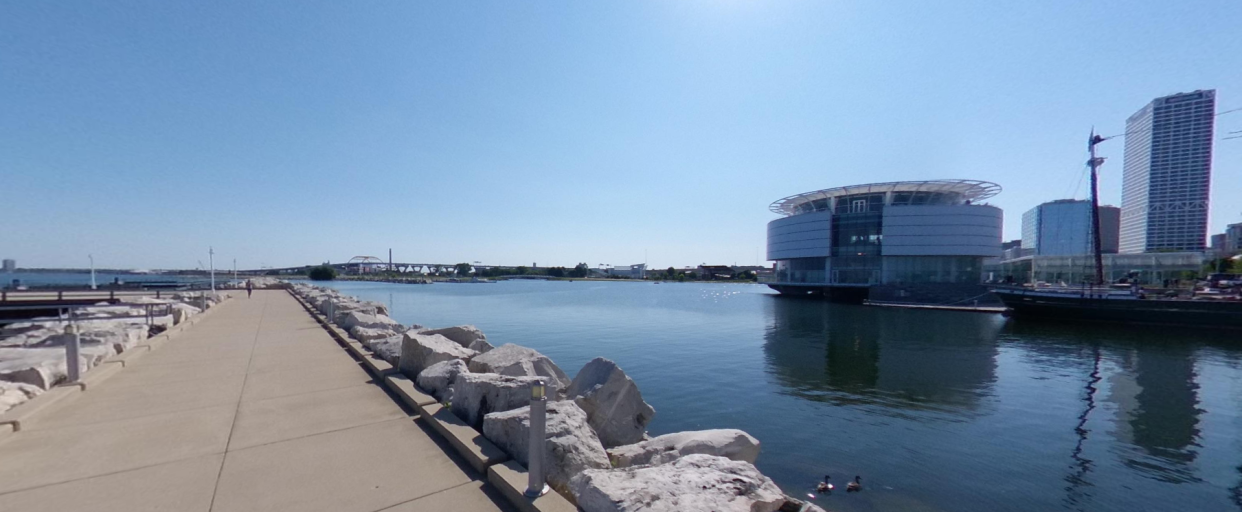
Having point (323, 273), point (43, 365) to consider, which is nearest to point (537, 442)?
point (43, 365)

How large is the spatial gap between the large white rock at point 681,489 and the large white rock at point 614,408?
9.14ft

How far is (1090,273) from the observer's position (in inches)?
3435

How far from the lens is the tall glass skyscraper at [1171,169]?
4225 inches

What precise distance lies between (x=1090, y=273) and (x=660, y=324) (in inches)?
4059

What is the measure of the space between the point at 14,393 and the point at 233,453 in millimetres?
4145

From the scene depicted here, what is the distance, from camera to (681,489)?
11.8 ft

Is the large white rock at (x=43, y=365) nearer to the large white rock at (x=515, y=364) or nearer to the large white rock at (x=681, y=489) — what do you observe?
the large white rock at (x=515, y=364)

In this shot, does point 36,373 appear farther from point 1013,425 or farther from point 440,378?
point 1013,425

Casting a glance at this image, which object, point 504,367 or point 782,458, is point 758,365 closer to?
point 782,458

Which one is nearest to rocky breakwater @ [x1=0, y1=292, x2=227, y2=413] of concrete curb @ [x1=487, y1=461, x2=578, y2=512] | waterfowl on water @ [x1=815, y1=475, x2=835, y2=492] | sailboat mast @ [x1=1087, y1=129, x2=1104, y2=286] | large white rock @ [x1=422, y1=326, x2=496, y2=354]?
large white rock @ [x1=422, y1=326, x2=496, y2=354]

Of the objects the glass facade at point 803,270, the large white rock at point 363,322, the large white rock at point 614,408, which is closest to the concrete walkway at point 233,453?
the large white rock at point 614,408

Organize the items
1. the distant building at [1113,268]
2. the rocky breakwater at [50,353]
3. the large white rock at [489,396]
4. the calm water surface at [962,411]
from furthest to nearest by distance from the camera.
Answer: the distant building at [1113,268] < the calm water surface at [962,411] < the rocky breakwater at [50,353] < the large white rock at [489,396]

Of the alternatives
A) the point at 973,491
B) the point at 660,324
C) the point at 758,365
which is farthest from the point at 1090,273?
the point at 973,491

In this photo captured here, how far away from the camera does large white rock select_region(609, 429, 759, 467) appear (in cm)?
595
